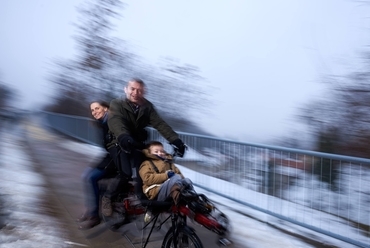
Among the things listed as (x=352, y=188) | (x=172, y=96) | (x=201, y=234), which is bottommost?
(x=201, y=234)

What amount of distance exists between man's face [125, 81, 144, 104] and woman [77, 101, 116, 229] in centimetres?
49

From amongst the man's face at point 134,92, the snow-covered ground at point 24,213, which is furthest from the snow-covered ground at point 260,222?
the snow-covered ground at point 24,213

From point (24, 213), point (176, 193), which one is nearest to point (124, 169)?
point (176, 193)

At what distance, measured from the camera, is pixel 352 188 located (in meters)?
5.33

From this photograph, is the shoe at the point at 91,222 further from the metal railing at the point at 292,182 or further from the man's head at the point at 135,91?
the man's head at the point at 135,91

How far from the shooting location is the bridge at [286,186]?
17.5ft

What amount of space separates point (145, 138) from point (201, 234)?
1452mm

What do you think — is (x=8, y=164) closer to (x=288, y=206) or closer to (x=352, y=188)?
(x=288, y=206)

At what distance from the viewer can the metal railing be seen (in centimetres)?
530

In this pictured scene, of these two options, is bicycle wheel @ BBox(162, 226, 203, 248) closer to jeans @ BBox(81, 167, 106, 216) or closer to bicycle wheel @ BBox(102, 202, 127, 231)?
bicycle wheel @ BBox(102, 202, 127, 231)

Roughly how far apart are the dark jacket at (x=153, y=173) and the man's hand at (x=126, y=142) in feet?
0.61

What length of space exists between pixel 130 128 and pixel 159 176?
843mm

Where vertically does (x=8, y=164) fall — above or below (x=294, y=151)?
below

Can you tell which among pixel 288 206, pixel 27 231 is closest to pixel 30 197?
pixel 27 231
